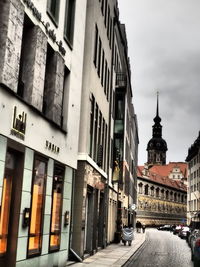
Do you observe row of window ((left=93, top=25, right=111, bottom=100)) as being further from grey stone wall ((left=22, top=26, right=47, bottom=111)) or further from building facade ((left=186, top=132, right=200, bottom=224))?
building facade ((left=186, top=132, right=200, bottom=224))

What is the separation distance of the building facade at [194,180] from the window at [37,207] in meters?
71.3

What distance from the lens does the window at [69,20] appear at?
53.2 feet

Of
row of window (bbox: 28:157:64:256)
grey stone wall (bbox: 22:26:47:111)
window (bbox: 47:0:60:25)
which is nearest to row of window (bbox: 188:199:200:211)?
row of window (bbox: 28:157:64:256)

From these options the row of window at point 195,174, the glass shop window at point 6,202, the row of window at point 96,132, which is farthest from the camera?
the row of window at point 195,174

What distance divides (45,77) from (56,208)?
4.50 m

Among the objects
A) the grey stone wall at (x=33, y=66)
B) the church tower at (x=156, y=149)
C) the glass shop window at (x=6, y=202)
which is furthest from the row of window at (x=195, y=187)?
the church tower at (x=156, y=149)

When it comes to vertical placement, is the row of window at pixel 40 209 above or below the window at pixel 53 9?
below

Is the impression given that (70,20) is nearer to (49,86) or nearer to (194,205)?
(49,86)

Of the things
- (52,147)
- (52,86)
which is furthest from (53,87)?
(52,147)

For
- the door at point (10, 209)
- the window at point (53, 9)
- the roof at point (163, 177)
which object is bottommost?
the door at point (10, 209)

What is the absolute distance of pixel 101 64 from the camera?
24.1m

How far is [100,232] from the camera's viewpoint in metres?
25.8

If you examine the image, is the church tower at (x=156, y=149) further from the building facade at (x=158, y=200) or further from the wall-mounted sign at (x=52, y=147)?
the wall-mounted sign at (x=52, y=147)

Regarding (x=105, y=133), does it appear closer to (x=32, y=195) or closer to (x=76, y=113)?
(x=76, y=113)
